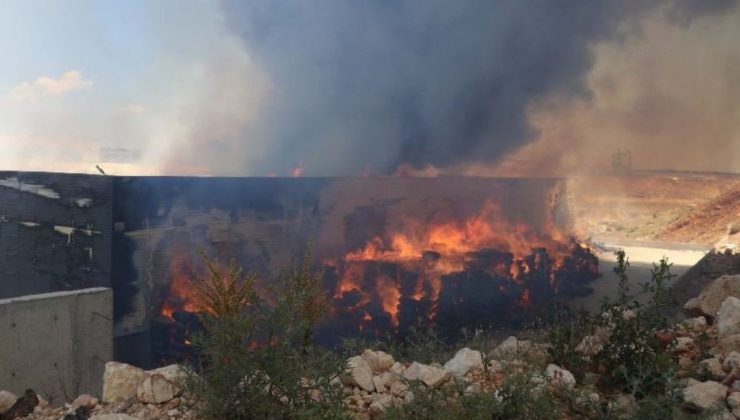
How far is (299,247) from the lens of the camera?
13188 millimetres

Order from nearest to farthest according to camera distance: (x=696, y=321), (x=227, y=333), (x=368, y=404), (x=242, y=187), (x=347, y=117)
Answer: (x=227, y=333), (x=368, y=404), (x=696, y=321), (x=242, y=187), (x=347, y=117)

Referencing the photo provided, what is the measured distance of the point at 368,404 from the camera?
13.8 feet

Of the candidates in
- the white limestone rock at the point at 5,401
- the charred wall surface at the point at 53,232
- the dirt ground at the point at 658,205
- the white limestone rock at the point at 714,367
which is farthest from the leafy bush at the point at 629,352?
the dirt ground at the point at 658,205

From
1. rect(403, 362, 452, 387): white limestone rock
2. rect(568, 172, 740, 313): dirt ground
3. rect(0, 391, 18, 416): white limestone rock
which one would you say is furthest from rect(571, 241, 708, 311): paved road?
rect(0, 391, 18, 416): white limestone rock

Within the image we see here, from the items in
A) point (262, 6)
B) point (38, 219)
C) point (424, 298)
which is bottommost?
point (424, 298)

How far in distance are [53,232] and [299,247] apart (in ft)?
16.2

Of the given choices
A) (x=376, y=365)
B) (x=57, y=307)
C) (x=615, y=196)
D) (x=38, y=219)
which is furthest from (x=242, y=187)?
(x=615, y=196)

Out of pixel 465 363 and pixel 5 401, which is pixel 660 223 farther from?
pixel 5 401

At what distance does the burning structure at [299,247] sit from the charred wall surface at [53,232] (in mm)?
30

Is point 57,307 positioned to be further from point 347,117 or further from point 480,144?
point 480,144

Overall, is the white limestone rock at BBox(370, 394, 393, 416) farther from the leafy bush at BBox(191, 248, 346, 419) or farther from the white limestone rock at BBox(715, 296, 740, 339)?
the white limestone rock at BBox(715, 296, 740, 339)

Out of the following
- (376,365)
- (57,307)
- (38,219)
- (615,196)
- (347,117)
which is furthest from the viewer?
(615,196)

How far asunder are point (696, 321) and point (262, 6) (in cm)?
1565

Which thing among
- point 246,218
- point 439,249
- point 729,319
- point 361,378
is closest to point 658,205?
point 439,249
